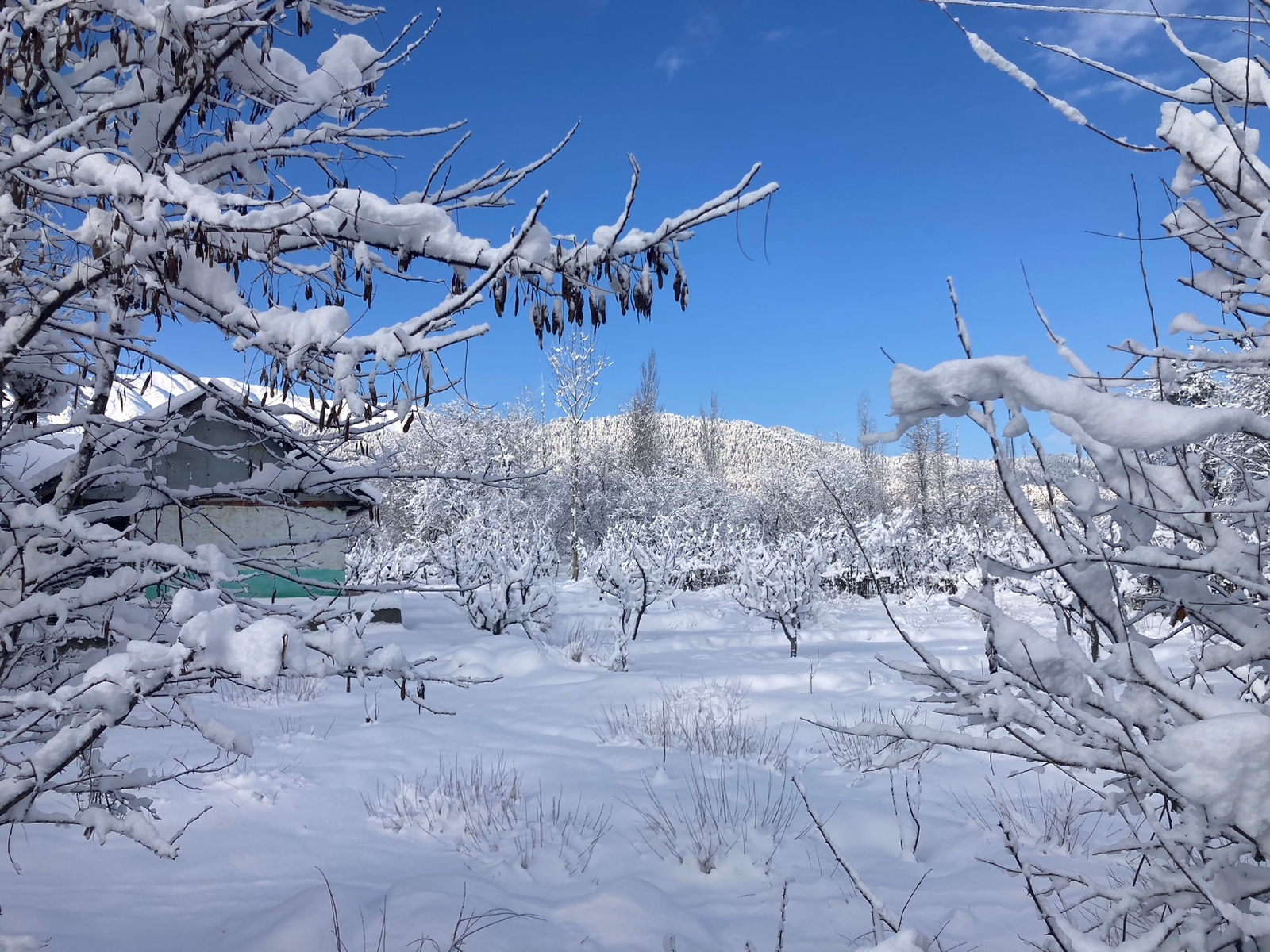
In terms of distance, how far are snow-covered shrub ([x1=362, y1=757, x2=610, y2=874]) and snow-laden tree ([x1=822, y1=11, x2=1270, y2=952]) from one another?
3150mm

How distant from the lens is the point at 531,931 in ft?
9.82

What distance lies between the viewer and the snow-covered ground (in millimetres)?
2953

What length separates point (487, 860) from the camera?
12.8 ft

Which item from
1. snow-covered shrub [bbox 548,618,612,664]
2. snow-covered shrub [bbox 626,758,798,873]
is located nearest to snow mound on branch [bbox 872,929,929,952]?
snow-covered shrub [bbox 626,758,798,873]

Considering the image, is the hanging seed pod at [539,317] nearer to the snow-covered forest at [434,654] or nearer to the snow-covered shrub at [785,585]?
the snow-covered forest at [434,654]

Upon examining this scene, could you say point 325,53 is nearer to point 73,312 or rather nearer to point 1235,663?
point 73,312

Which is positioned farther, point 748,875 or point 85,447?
point 748,875

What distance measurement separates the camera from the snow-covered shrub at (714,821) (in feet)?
12.8

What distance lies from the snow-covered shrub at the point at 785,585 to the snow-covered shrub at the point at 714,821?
772 centimetres

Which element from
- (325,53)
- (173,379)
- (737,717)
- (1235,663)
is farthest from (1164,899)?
(737,717)

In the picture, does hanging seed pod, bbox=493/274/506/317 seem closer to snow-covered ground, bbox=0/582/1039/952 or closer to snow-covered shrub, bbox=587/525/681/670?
snow-covered ground, bbox=0/582/1039/952

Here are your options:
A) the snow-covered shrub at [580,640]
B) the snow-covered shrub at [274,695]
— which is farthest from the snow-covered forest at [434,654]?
the snow-covered shrub at [580,640]

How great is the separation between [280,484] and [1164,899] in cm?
283

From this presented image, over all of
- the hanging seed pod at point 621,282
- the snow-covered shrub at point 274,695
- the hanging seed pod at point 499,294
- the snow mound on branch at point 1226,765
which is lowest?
the snow-covered shrub at point 274,695
